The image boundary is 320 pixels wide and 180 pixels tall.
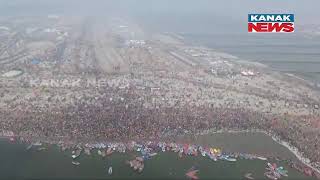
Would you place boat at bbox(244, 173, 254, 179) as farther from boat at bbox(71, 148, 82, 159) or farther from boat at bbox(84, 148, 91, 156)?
boat at bbox(71, 148, 82, 159)

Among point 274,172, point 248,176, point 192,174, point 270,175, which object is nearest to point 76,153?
point 192,174

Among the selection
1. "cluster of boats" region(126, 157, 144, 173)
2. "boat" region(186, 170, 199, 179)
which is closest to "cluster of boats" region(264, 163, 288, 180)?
"boat" region(186, 170, 199, 179)

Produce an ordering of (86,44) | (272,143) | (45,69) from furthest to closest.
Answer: (86,44) → (45,69) → (272,143)

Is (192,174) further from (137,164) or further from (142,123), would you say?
(142,123)

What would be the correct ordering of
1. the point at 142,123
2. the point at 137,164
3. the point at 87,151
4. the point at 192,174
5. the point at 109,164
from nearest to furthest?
the point at 192,174, the point at 137,164, the point at 109,164, the point at 87,151, the point at 142,123

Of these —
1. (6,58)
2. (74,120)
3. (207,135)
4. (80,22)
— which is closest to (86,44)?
(6,58)

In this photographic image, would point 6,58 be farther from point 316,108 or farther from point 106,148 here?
point 316,108
